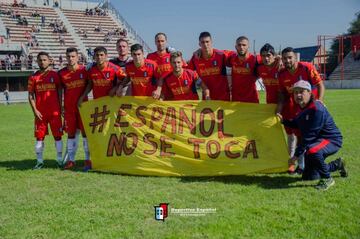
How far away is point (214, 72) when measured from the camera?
23.6ft

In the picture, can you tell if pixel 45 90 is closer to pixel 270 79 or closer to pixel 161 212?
pixel 161 212

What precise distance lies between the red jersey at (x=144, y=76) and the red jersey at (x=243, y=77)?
1.38 metres

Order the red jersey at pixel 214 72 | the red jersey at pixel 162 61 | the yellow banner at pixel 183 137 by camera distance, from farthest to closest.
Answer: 1. the red jersey at pixel 162 61
2. the red jersey at pixel 214 72
3. the yellow banner at pixel 183 137

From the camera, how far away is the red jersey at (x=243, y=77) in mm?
6949

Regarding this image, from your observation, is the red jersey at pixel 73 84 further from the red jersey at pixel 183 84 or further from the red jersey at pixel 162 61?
the red jersey at pixel 183 84

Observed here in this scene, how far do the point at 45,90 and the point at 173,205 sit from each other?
384 centimetres

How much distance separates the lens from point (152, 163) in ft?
21.5

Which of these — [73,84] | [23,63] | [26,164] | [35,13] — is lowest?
Answer: [26,164]

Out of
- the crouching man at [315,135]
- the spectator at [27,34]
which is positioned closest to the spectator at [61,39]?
the spectator at [27,34]

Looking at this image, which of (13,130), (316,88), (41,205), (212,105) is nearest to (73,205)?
(41,205)

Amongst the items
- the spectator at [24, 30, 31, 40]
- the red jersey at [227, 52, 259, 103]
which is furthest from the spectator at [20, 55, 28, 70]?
the red jersey at [227, 52, 259, 103]

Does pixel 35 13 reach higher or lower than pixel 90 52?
higher

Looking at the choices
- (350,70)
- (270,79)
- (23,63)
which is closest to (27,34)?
(23,63)

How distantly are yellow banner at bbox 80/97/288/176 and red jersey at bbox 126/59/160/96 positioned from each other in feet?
1.08
